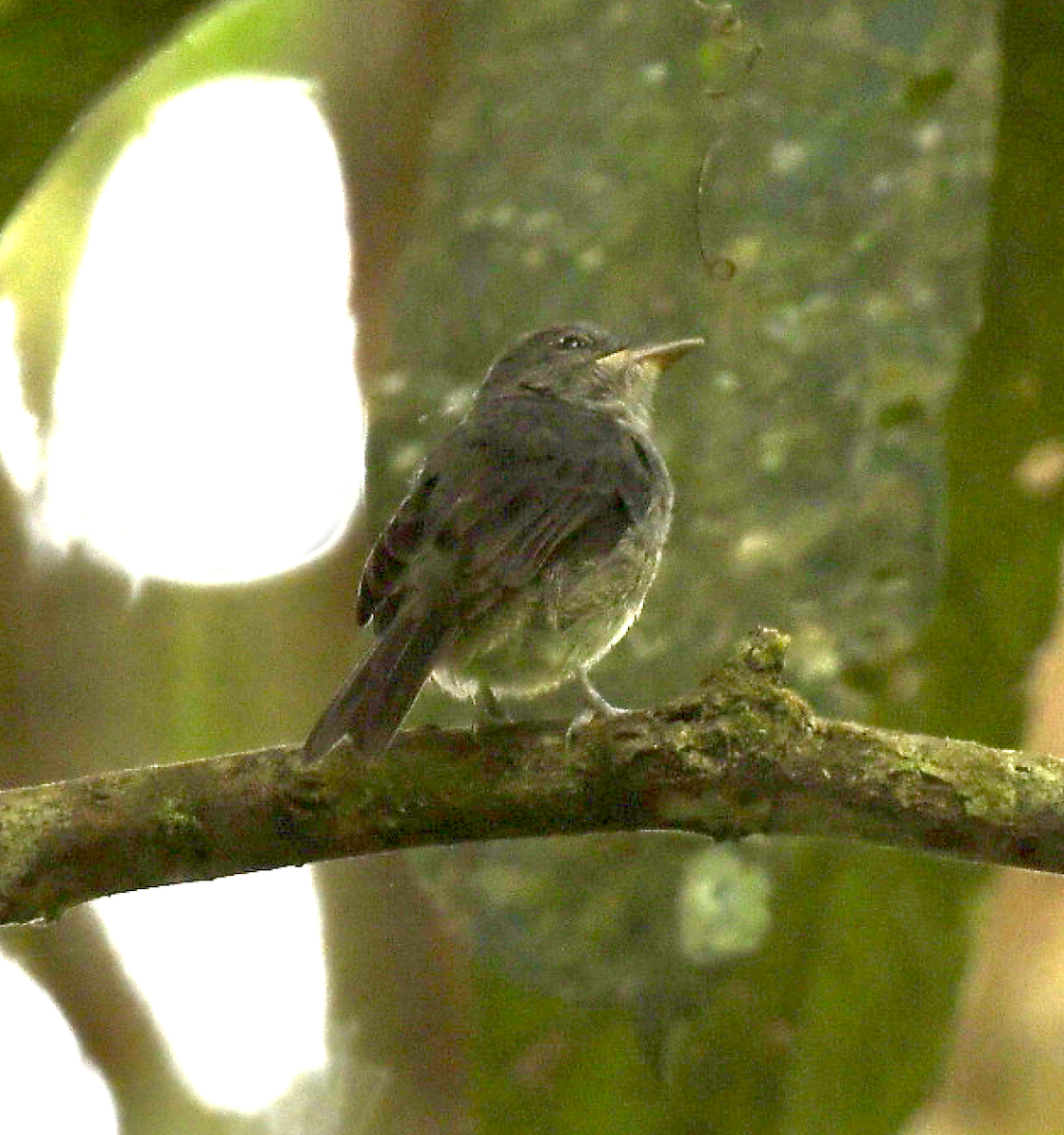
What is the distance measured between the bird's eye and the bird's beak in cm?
13

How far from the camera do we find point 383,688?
2.76 metres

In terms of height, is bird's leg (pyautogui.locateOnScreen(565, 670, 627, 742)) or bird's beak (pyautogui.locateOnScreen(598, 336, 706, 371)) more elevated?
bird's beak (pyautogui.locateOnScreen(598, 336, 706, 371))

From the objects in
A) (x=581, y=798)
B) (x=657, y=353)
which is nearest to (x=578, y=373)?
(x=657, y=353)

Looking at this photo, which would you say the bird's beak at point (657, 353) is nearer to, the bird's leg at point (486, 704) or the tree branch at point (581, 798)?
the bird's leg at point (486, 704)

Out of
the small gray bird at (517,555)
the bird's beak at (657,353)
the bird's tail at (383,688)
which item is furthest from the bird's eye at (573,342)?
the bird's tail at (383,688)

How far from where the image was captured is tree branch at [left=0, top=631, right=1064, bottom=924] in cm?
240

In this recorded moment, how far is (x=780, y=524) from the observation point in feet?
10.2

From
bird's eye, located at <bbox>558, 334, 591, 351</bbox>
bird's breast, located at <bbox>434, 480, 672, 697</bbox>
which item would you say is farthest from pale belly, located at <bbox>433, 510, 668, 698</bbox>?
bird's eye, located at <bbox>558, 334, 591, 351</bbox>

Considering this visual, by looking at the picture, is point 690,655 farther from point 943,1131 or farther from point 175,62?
point 175,62

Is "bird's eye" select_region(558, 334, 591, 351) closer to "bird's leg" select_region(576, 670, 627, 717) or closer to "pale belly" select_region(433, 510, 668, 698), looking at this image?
"pale belly" select_region(433, 510, 668, 698)

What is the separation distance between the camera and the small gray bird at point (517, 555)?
317cm

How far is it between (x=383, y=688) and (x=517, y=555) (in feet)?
2.00

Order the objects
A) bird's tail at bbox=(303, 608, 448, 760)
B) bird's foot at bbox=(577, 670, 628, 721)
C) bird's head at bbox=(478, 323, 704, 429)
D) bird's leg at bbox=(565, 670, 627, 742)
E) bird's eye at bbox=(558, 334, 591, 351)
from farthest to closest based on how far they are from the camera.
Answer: bird's eye at bbox=(558, 334, 591, 351) < bird's head at bbox=(478, 323, 704, 429) < bird's foot at bbox=(577, 670, 628, 721) < bird's leg at bbox=(565, 670, 627, 742) < bird's tail at bbox=(303, 608, 448, 760)

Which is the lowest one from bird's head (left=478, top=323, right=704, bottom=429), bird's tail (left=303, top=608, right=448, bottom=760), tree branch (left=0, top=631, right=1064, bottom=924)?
tree branch (left=0, top=631, right=1064, bottom=924)
